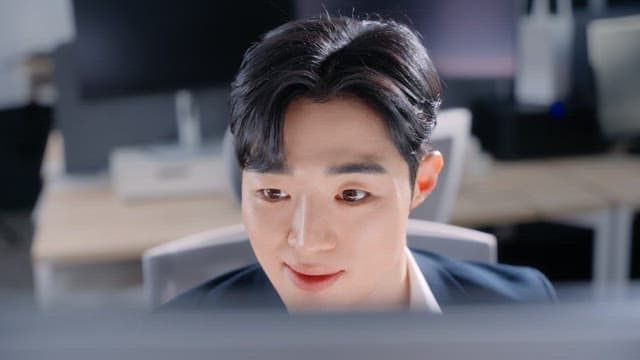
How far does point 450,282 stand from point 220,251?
0.25 metres

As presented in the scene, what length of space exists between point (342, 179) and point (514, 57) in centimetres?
108

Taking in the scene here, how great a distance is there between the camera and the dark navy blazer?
71 cm

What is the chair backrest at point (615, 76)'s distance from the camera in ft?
6.10

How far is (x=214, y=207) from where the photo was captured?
159 cm

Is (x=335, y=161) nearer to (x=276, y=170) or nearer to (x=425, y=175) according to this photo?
(x=276, y=170)

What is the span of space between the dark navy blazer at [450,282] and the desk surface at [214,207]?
23.6 inches

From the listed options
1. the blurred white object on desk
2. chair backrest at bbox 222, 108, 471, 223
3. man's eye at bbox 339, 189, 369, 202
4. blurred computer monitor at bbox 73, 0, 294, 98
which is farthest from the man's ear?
the blurred white object on desk

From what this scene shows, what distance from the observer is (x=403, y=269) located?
69cm

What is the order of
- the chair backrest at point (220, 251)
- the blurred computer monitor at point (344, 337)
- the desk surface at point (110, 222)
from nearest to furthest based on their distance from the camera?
the blurred computer monitor at point (344, 337) → the chair backrest at point (220, 251) → the desk surface at point (110, 222)

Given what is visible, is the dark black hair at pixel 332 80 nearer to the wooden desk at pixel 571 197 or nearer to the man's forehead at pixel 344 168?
the man's forehead at pixel 344 168

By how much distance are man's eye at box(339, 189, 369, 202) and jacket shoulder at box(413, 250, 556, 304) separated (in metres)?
0.14

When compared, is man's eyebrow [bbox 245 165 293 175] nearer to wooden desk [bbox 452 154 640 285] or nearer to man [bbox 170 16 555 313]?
man [bbox 170 16 555 313]

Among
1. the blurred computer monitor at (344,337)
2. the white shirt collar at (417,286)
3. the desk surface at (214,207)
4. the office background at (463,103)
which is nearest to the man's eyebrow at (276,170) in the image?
the white shirt collar at (417,286)

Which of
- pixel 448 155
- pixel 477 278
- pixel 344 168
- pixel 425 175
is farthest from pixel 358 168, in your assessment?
pixel 448 155
